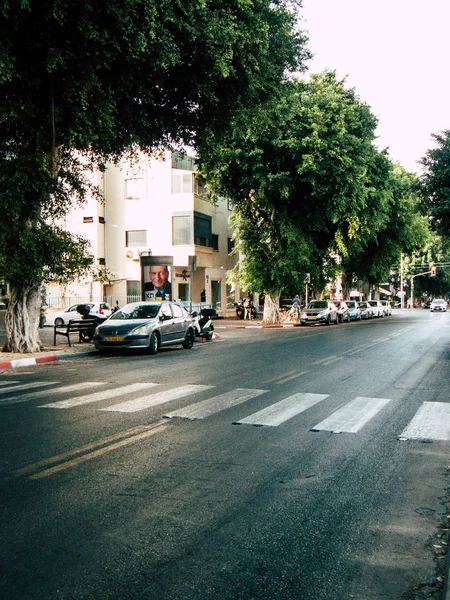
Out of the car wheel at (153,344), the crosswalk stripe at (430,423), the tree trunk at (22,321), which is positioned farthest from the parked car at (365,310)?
the crosswalk stripe at (430,423)

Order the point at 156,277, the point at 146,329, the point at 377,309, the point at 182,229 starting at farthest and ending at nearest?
the point at 377,309, the point at 182,229, the point at 156,277, the point at 146,329

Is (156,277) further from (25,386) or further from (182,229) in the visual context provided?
(25,386)

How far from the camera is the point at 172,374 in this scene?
12852 mm

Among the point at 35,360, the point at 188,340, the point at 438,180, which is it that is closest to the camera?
the point at 35,360

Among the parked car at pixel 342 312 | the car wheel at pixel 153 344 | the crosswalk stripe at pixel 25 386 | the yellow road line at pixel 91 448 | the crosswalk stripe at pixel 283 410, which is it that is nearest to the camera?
the yellow road line at pixel 91 448

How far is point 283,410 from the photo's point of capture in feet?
28.5

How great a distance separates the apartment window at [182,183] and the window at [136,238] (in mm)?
3713

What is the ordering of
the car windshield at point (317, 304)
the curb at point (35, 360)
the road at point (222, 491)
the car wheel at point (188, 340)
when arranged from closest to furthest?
the road at point (222, 491)
the curb at point (35, 360)
the car wheel at point (188, 340)
the car windshield at point (317, 304)

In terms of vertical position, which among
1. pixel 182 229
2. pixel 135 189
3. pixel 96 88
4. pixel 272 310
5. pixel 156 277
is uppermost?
pixel 135 189

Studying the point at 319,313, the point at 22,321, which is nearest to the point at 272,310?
the point at 319,313

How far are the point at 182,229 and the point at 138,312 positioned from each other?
23500mm

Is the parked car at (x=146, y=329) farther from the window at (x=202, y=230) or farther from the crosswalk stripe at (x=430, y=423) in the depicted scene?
the window at (x=202, y=230)

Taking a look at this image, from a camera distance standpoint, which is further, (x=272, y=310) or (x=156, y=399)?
(x=272, y=310)

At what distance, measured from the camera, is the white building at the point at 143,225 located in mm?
41781
